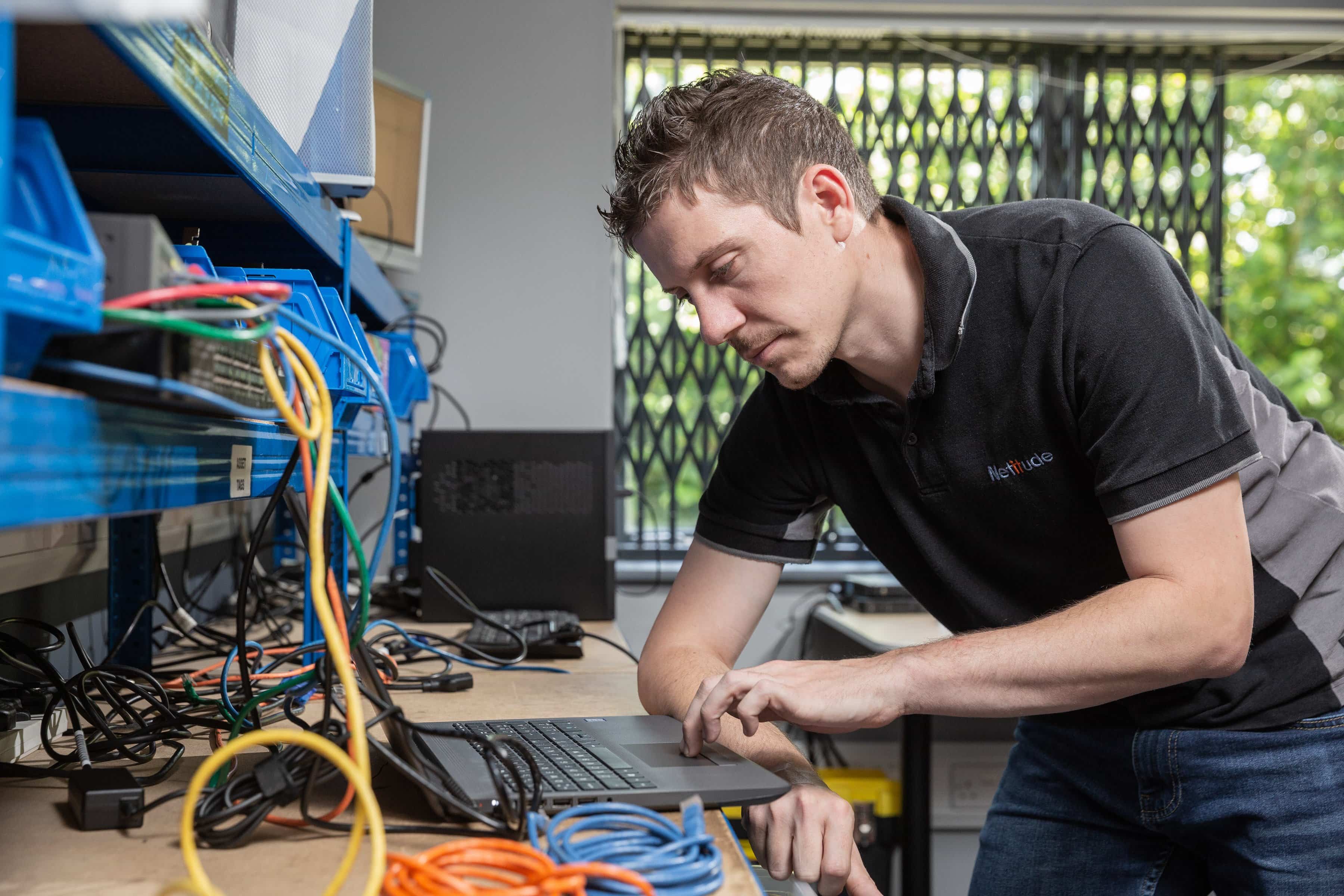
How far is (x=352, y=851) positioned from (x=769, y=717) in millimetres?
438

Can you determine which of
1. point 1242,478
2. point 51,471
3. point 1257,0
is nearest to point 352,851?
point 51,471

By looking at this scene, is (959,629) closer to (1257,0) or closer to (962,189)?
(962,189)

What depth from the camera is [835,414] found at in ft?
3.92

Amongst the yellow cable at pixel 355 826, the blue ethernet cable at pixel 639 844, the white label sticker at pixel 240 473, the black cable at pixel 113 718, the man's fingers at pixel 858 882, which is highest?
the white label sticker at pixel 240 473

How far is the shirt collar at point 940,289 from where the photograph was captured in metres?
1.04

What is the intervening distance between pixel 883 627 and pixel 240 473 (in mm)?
1760

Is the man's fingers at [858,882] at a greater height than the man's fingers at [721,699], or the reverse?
the man's fingers at [721,699]

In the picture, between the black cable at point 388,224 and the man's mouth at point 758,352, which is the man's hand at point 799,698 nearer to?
the man's mouth at point 758,352

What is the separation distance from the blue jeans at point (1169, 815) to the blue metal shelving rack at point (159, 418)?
3.20 feet

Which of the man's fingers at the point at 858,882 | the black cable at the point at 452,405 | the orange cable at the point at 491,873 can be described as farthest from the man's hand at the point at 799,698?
the black cable at the point at 452,405

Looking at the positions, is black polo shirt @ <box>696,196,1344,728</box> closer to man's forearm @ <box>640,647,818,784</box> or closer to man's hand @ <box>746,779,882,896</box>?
man's forearm @ <box>640,647,818,784</box>

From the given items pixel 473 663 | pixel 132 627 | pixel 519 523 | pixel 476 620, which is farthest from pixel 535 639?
pixel 132 627

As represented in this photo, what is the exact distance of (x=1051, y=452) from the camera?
103 centimetres

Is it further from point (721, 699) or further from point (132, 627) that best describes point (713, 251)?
point (132, 627)
